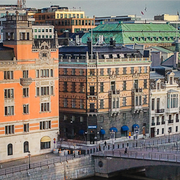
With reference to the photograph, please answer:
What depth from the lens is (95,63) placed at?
459ft

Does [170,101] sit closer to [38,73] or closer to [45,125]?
[45,125]

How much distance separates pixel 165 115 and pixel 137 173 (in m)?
25.0

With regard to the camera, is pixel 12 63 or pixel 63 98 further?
pixel 63 98

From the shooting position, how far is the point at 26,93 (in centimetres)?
13025

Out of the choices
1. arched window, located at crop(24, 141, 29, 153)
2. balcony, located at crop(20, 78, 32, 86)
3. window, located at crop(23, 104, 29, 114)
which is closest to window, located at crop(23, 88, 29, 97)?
balcony, located at crop(20, 78, 32, 86)

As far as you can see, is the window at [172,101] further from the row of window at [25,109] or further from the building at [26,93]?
the row of window at [25,109]

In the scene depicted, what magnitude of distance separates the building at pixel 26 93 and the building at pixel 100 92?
277 inches

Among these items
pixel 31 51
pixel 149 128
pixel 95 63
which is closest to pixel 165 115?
pixel 149 128

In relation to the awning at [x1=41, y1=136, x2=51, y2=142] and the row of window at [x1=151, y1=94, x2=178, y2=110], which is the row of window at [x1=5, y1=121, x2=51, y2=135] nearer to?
the awning at [x1=41, y1=136, x2=51, y2=142]

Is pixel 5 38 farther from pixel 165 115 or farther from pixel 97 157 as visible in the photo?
pixel 165 115

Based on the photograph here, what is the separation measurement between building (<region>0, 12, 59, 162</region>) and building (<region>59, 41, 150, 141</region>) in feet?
23.1

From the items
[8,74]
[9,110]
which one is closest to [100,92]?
[9,110]

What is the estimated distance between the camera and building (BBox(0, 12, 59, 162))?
127312 millimetres

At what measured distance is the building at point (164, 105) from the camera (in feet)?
497
